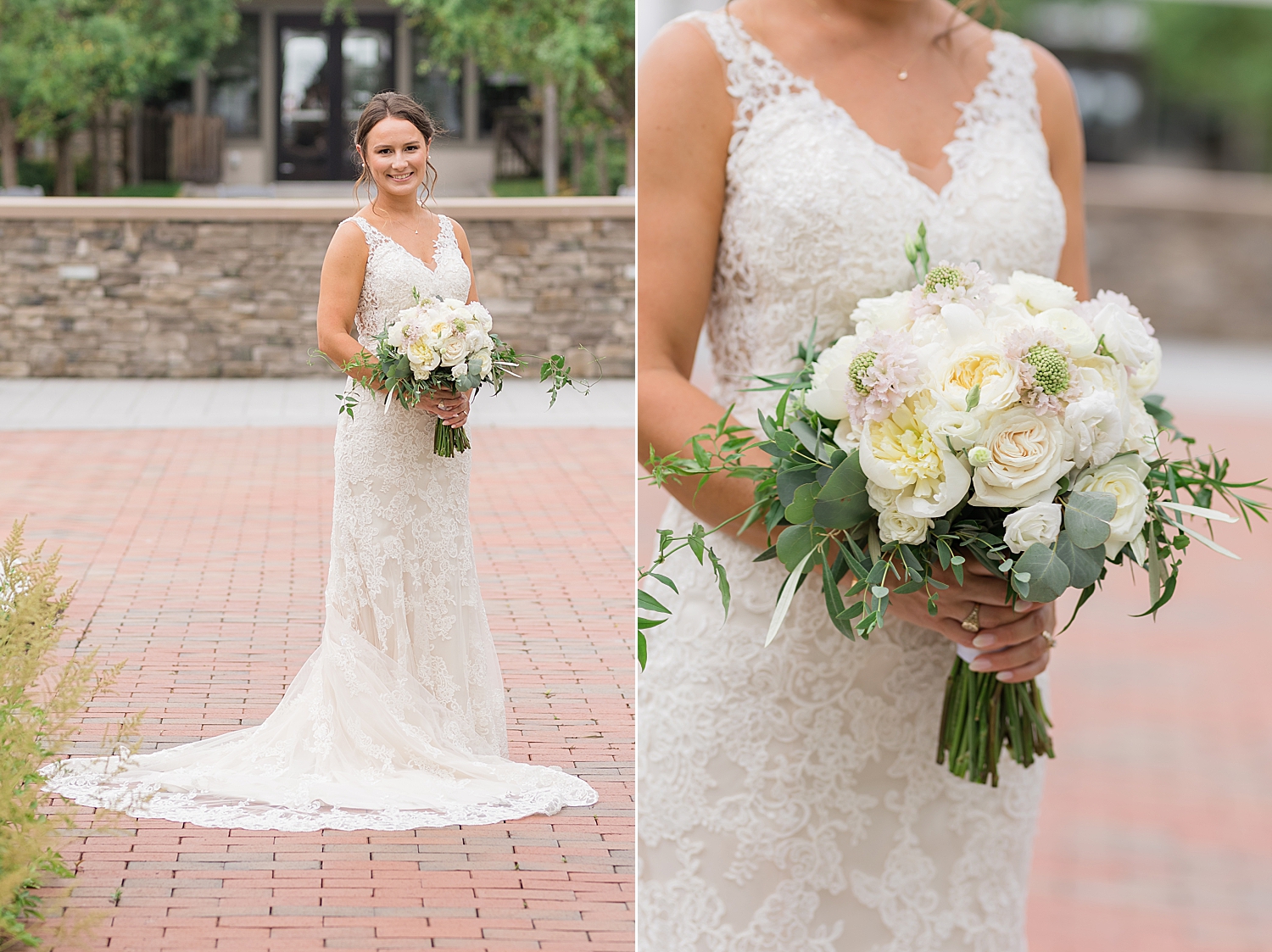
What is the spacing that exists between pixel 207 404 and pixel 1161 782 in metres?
4.05

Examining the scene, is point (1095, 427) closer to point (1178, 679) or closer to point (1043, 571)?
point (1043, 571)

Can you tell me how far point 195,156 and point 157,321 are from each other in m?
2.60

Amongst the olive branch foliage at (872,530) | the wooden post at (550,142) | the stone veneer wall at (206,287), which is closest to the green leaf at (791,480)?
the olive branch foliage at (872,530)

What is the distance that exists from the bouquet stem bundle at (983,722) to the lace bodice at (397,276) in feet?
4.77

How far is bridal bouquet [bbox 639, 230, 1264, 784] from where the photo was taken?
5.11 feet

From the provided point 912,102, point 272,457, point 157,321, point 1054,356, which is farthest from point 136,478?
point 1054,356

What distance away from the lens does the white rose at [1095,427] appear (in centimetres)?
157

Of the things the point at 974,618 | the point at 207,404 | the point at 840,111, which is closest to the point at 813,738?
the point at 974,618

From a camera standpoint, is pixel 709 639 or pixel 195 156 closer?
pixel 709 639

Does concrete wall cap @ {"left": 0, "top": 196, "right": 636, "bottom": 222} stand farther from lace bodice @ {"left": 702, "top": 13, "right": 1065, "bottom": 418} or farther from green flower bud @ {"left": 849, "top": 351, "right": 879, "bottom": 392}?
green flower bud @ {"left": 849, "top": 351, "right": 879, "bottom": 392}

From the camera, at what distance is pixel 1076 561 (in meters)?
1.56

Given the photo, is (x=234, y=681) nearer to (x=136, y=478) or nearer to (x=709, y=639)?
(x=136, y=478)

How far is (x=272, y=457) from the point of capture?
10.5 ft

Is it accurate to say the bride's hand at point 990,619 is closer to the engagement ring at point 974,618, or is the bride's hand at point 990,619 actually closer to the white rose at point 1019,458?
the engagement ring at point 974,618
